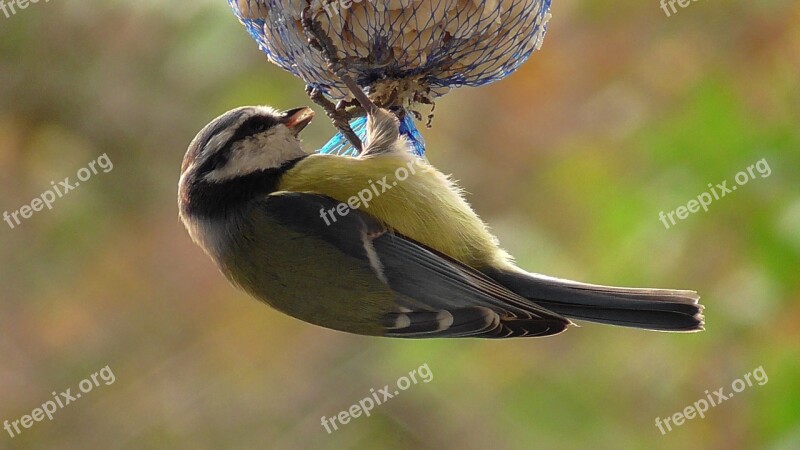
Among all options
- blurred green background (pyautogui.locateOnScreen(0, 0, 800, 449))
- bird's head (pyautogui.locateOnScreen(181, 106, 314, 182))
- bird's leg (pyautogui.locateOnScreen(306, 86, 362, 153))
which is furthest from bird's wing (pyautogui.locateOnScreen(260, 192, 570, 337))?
blurred green background (pyautogui.locateOnScreen(0, 0, 800, 449))

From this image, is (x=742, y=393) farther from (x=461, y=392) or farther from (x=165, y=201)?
(x=165, y=201)

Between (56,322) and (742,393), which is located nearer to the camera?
(742,393)

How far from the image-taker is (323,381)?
456 centimetres

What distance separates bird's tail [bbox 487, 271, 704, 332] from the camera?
2.42 metres

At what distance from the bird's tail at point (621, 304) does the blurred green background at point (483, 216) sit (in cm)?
86

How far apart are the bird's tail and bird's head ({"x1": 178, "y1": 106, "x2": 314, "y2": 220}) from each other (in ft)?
2.27

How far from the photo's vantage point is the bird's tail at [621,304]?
95.3 inches

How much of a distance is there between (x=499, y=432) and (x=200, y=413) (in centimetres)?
142

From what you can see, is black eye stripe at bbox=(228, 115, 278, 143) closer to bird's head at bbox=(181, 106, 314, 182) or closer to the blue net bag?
bird's head at bbox=(181, 106, 314, 182)

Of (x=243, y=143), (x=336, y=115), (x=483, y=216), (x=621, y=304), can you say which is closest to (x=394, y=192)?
(x=336, y=115)

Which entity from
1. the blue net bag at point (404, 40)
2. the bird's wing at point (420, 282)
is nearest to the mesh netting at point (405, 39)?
the blue net bag at point (404, 40)

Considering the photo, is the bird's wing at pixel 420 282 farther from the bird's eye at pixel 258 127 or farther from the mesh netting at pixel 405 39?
the mesh netting at pixel 405 39

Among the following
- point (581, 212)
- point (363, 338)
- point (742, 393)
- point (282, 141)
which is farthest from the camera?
point (363, 338)

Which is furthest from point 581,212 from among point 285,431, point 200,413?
point 200,413
